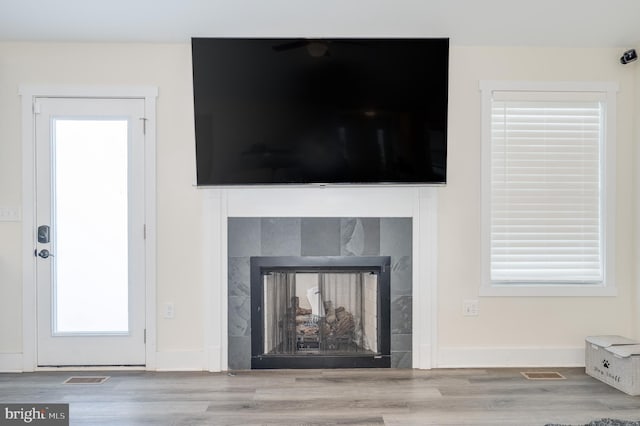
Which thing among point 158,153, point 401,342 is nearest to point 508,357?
point 401,342

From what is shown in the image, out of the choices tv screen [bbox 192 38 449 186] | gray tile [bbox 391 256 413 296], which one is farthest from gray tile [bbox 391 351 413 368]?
tv screen [bbox 192 38 449 186]

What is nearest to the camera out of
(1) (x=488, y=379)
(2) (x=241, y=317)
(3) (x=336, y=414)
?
(3) (x=336, y=414)

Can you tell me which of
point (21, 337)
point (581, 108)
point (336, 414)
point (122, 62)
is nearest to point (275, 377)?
point (336, 414)

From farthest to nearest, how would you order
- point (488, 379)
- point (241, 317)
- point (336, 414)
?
point (241, 317) < point (488, 379) < point (336, 414)

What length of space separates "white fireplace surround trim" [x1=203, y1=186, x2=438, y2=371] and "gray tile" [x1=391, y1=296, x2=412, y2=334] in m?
0.05

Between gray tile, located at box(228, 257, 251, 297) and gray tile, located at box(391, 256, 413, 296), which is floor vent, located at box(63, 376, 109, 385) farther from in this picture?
gray tile, located at box(391, 256, 413, 296)

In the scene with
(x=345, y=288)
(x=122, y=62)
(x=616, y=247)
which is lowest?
(x=345, y=288)

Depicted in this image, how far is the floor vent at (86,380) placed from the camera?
11.4 feet

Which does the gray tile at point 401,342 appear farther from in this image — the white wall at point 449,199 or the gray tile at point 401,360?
the white wall at point 449,199

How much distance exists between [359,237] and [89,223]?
2003 millimetres

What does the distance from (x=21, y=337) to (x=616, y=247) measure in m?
4.48

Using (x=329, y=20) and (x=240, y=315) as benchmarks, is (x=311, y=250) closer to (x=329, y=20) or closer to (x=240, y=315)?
(x=240, y=315)

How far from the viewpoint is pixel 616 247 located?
3859 millimetres

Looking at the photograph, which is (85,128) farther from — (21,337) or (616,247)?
(616,247)
